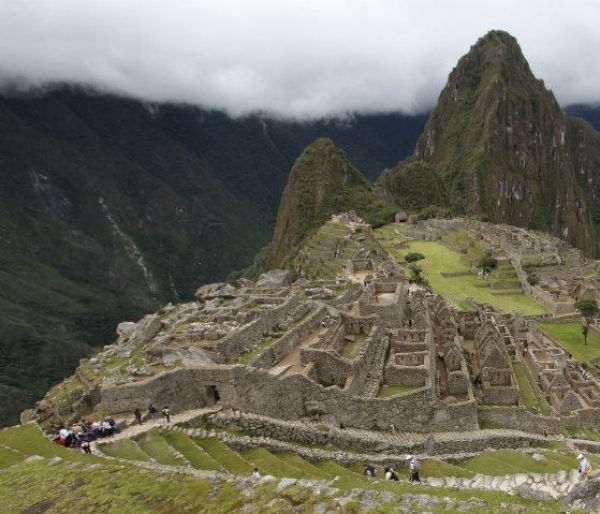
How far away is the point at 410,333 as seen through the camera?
2998 cm

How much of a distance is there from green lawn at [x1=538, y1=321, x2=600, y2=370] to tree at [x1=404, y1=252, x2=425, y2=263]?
2232cm

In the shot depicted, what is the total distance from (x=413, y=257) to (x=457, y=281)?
865 centimetres

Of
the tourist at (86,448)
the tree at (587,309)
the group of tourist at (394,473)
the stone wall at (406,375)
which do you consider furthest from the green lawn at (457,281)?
the tourist at (86,448)

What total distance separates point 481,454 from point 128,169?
184 metres

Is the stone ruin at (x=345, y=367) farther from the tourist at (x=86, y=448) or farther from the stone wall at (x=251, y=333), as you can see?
the tourist at (x=86, y=448)

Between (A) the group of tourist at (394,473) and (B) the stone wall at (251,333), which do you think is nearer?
(A) the group of tourist at (394,473)

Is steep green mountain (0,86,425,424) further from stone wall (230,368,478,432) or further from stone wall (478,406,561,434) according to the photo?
stone wall (478,406,561,434)

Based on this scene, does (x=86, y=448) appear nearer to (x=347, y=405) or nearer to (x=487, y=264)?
(x=347, y=405)

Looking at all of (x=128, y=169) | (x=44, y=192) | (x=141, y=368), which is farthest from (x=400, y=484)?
(x=128, y=169)

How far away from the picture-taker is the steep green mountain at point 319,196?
135250 mm

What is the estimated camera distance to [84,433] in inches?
737

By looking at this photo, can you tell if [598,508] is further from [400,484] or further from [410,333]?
[410,333]

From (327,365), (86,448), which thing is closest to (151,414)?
(86,448)

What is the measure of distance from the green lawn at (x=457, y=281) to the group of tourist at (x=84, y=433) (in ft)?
125
